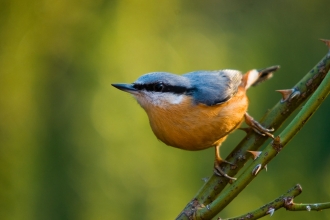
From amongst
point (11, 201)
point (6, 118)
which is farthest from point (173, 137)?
point (6, 118)

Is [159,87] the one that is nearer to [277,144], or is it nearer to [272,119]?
[272,119]

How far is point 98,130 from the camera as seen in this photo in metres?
3.91

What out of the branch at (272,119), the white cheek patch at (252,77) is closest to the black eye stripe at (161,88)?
the branch at (272,119)

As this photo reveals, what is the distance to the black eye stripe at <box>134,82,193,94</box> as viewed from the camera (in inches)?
106

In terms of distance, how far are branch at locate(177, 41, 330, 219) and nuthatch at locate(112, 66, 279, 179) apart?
9.8 inches

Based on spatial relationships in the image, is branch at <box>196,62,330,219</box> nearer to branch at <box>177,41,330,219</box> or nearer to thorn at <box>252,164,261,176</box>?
thorn at <box>252,164,261,176</box>

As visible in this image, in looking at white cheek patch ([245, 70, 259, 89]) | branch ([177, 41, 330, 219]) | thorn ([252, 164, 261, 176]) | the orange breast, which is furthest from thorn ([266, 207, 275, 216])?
white cheek patch ([245, 70, 259, 89])

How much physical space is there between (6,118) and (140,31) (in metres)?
1.35

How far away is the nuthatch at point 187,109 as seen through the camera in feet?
8.78

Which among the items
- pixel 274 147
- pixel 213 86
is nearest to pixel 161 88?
pixel 213 86

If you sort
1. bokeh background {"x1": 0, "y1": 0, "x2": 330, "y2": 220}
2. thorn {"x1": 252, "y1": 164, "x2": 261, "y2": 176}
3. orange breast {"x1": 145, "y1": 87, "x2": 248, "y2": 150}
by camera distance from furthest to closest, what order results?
bokeh background {"x1": 0, "y1": 0, "x2": 330, "y2": 220}
orange breast {"x1": 145, "y1": 87, "x2": 248, "y2": 150}
thorn {"x1": 252, "y1": 164, "x2": 261, "y2": 176}

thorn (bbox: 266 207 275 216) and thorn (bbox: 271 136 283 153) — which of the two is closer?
thorn (bbox: 266 207 275 216)

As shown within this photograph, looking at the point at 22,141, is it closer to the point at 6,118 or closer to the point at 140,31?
the point at 6,118

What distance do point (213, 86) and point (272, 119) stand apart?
71 cm
